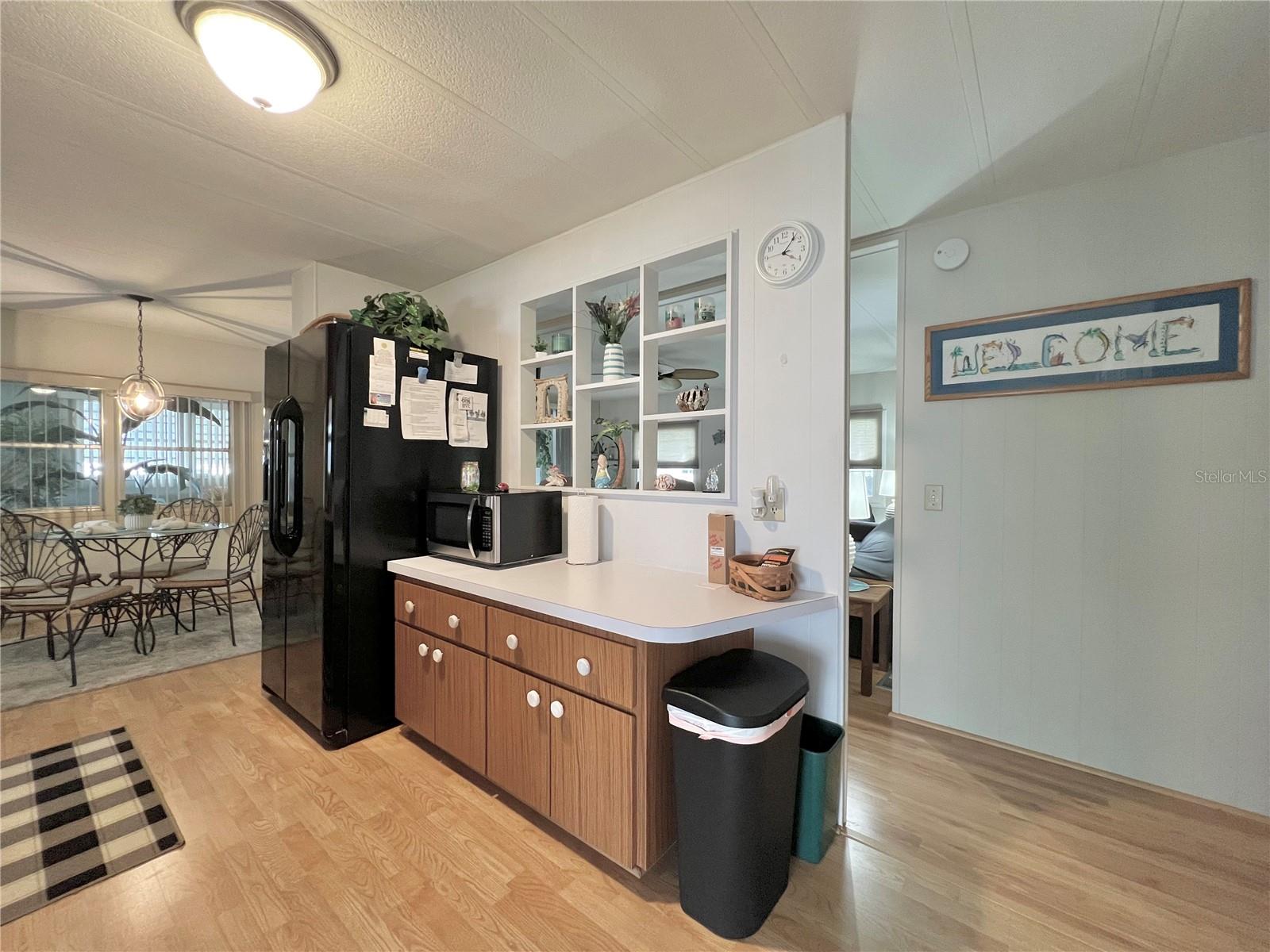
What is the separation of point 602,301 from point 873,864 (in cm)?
243

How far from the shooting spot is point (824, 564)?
1793 millimetres

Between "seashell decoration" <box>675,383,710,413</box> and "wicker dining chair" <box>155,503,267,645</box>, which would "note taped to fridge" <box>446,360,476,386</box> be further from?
"wicker dining chair" <box>155,503,267,645</box>

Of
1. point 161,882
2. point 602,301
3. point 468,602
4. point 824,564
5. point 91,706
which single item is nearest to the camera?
point 161,882

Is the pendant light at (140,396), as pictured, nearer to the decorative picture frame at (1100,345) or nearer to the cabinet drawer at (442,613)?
the cabinet drawer at (442,613)

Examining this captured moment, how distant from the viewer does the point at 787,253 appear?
1863 millimetres

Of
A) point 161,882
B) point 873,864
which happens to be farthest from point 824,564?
point 161,882

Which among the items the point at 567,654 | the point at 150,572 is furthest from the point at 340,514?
the point at 150,572

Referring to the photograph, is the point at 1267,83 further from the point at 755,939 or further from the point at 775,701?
the point at 755,939

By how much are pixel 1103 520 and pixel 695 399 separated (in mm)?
1745

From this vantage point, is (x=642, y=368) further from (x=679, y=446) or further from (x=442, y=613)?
(x=679, y=446)

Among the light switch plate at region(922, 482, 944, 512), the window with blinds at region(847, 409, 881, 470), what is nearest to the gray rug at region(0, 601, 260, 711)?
the light switch plate at region(922, 482, 944, 512)

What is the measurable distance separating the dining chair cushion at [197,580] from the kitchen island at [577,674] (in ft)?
9.00

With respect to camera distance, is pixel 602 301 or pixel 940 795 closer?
pixel 940 795

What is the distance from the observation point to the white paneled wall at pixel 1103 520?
1.88 m
